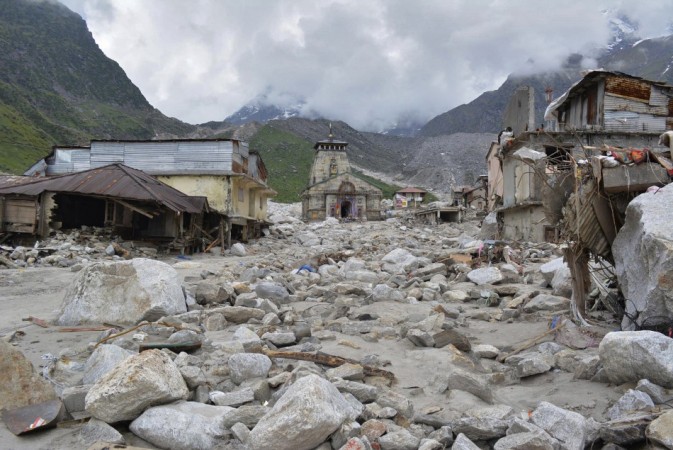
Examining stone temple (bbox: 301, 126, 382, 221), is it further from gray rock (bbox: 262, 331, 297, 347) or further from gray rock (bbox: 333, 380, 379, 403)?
gray rock (bbox: 333, 380, 379, 403)

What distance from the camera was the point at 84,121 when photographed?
92.1 metres

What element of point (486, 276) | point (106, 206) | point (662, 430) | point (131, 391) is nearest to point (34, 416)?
point (131, 391)

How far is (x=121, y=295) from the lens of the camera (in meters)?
6.50

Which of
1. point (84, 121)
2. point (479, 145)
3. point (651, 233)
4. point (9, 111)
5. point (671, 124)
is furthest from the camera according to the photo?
point (479, 145)

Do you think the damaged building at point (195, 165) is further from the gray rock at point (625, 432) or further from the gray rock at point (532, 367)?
the gray rock at point (625, 432)

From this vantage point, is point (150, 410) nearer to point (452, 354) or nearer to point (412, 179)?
point (452, 354)

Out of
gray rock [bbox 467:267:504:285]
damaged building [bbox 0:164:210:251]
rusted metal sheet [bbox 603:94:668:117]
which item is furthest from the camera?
rusted metal sheet [bbox 603:94:668:117]

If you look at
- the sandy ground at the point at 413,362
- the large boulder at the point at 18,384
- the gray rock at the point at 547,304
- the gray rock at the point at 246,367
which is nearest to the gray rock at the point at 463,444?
the sandy ground at the point at 413,362

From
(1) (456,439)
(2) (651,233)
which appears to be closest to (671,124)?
(2) (651,233)

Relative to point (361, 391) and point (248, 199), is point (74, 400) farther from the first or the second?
point (248, 199)

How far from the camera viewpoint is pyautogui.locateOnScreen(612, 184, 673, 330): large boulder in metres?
4.27

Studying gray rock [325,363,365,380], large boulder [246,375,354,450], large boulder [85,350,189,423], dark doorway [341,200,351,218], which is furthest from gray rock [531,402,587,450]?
dark doorway [341,200,351,218]

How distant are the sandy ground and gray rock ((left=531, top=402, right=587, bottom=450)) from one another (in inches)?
17.4

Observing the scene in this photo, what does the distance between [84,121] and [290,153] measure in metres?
40.4
